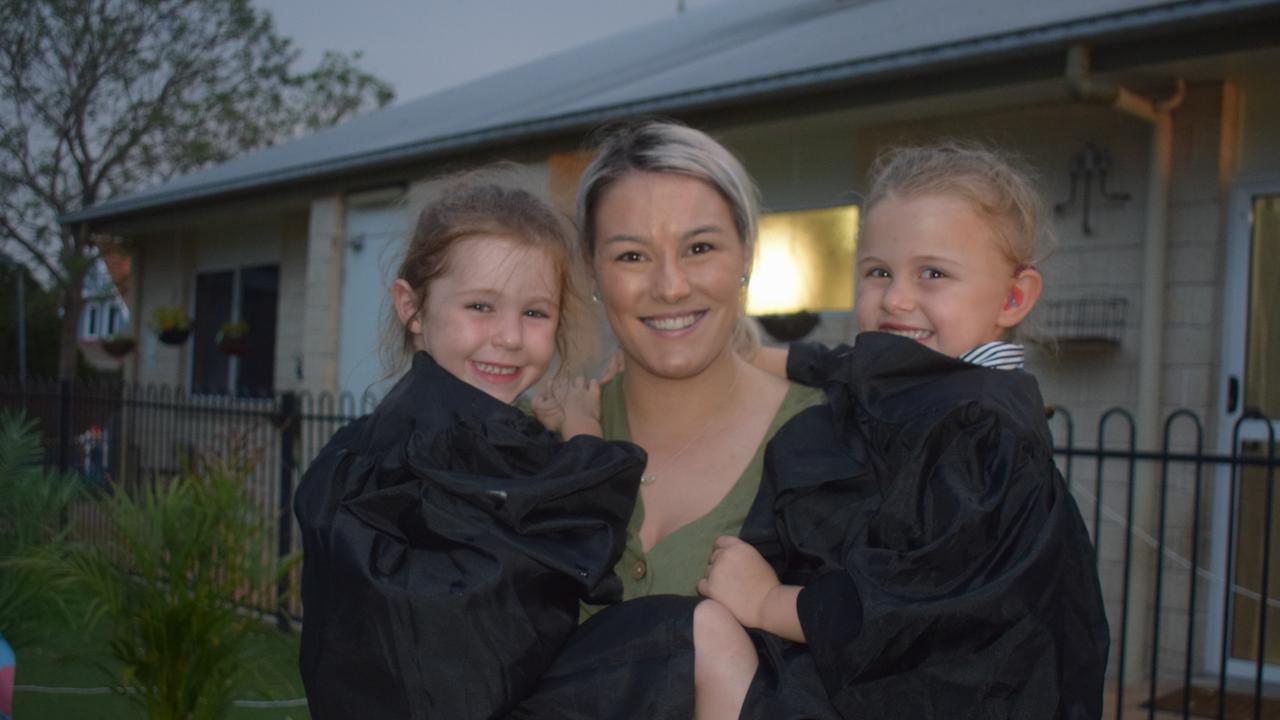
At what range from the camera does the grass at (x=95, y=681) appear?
17.5ft

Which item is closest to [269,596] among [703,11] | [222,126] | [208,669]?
[208,669]

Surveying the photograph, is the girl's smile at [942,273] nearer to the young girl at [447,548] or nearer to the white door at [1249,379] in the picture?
the young girl at [447,548]

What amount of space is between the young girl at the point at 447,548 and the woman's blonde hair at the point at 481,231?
0.24 m

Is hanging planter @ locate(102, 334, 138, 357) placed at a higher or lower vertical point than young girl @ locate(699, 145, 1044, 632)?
lower

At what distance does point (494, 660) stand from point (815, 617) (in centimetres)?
46

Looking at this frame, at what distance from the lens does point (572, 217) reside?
7.87ft

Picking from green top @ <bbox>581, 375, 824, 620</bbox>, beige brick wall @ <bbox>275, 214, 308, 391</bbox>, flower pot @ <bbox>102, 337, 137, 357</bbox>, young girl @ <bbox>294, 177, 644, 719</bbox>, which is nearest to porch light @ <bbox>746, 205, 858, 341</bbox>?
green top @ <bbox>581, 375, 824, 620</bbox>

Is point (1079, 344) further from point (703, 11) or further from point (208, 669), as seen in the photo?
point (703, 11)

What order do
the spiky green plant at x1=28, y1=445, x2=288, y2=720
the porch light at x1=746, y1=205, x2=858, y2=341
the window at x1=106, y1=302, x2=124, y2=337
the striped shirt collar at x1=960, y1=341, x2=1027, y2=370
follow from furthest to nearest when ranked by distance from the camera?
the window at x1=106, y1=302, x2=124, y2=337 < the porch light at x1=746, y1=205, x2=858, y2=341 < the spiky green plant at x1=28, y1=445, x2=288, y2=720 < the striped shirt collar at x1=960, y1=341, x2=1027, y2=370

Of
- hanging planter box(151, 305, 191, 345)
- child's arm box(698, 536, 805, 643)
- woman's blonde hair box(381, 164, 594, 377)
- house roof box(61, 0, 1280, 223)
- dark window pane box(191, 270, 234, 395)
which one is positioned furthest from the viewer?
dark window pane box(191, 270, 234, 395)

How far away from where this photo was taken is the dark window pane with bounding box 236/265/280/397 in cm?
1199

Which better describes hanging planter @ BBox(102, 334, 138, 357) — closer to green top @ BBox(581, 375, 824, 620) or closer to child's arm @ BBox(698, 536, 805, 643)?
green top @ BBox(581, 375, 824, 620)

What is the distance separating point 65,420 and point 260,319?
270 centimetres

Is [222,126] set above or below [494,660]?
above
